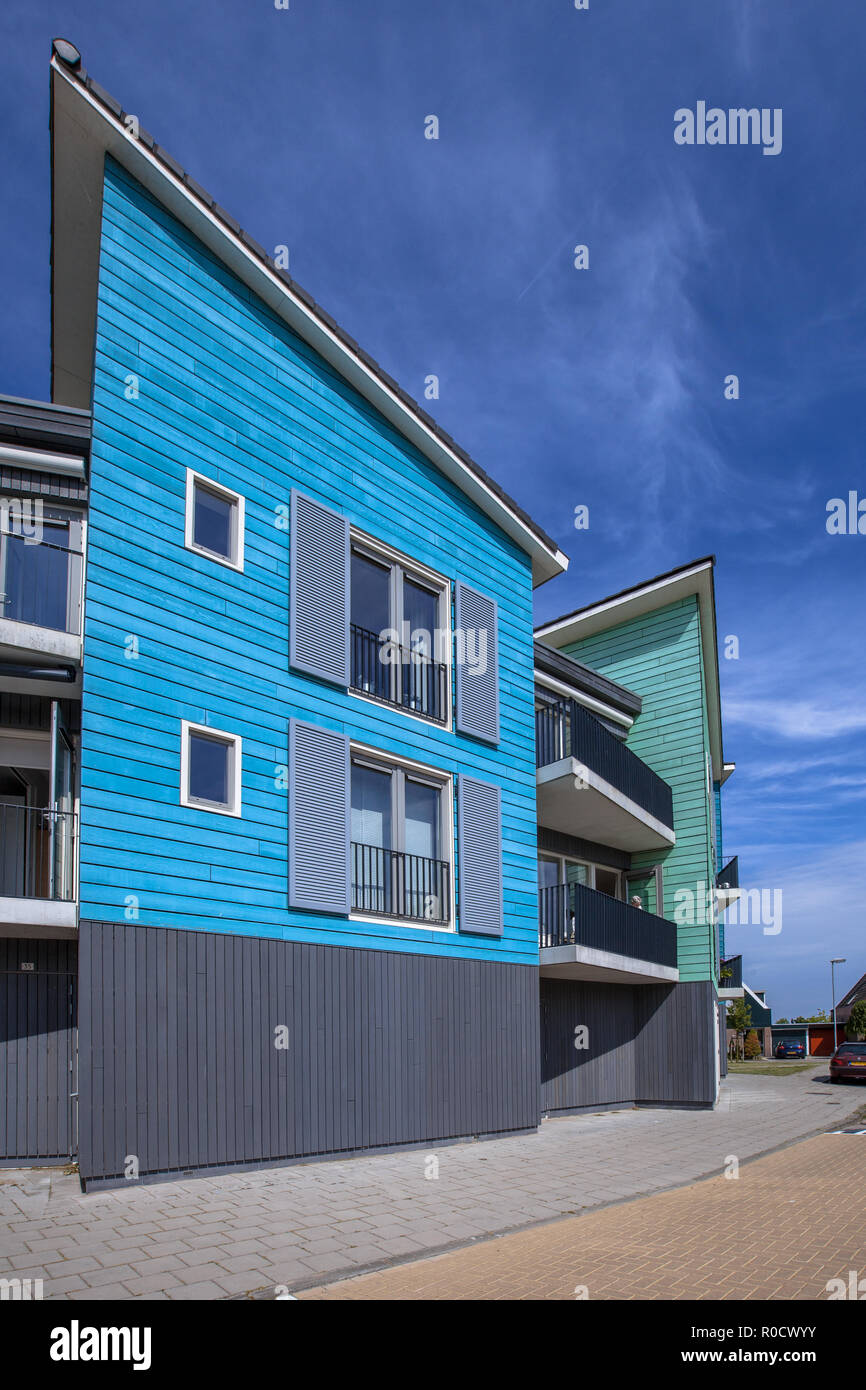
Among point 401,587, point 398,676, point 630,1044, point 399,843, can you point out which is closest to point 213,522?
point 401,587

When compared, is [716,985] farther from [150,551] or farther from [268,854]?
[150,551]

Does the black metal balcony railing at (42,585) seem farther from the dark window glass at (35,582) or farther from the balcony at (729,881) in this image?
the balcony at (729,881)

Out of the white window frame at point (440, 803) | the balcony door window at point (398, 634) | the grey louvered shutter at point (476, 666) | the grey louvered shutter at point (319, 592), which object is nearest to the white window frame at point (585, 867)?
the grey louvered shutter at point (476, 666)

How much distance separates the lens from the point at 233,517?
12078mm

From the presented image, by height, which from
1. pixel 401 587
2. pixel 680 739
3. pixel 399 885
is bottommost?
pixel 399 885

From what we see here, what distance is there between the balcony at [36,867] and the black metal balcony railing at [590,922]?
7.89 m

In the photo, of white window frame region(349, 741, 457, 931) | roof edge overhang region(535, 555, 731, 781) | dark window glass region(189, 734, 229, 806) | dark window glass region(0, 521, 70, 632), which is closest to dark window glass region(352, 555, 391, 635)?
white window frame region(349, 741, 457, 931)

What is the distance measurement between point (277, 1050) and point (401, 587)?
6316 millimetres

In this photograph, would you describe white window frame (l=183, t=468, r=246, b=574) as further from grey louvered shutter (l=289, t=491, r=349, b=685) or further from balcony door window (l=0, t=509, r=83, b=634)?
balcony door window (l=0, t=509, r=83, b=634)

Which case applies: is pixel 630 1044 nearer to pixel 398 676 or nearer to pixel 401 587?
pixel 398 676

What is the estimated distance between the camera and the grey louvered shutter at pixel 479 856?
563 inches

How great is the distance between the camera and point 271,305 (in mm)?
13125

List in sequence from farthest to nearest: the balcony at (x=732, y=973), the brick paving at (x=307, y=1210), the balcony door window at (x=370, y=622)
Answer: the balcony at (x=732, y=973), the balcony door window at (x=370, y=622), the brick paving at (x=307, y=1210)
